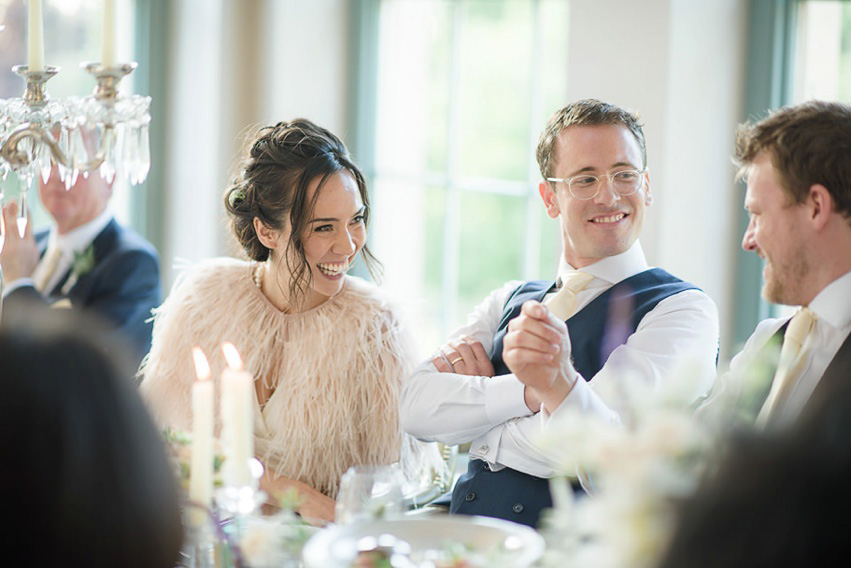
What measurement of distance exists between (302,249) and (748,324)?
1312 millimetres

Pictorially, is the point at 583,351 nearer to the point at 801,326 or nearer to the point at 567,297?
the point at 567,297

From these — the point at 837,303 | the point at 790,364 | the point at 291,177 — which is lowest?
the point at 790,364

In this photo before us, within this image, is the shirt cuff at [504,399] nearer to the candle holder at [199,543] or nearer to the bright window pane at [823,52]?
the candle holder at [199,543]

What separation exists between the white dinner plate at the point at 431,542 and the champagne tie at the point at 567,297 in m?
0.84

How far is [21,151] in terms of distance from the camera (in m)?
1.66

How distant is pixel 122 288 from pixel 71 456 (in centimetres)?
235

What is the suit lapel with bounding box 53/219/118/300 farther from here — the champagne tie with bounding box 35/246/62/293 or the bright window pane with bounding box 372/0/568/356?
the bright window pane with bounding box 372/0/568/356

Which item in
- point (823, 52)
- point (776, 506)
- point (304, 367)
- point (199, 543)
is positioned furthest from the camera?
point (823, 52)

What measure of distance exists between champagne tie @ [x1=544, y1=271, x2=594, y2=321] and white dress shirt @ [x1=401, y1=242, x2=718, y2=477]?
0.02 metres

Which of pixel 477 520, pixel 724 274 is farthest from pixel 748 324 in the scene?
pixel 477 520

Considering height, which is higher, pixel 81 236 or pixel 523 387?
pixel 81 236

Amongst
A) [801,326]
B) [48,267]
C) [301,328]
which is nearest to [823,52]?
[801,326]

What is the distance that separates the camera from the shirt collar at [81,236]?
3166mm

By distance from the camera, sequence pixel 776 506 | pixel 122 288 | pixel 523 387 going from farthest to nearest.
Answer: pixel 122 288 → pixel 523 387 → pixel 776 506
